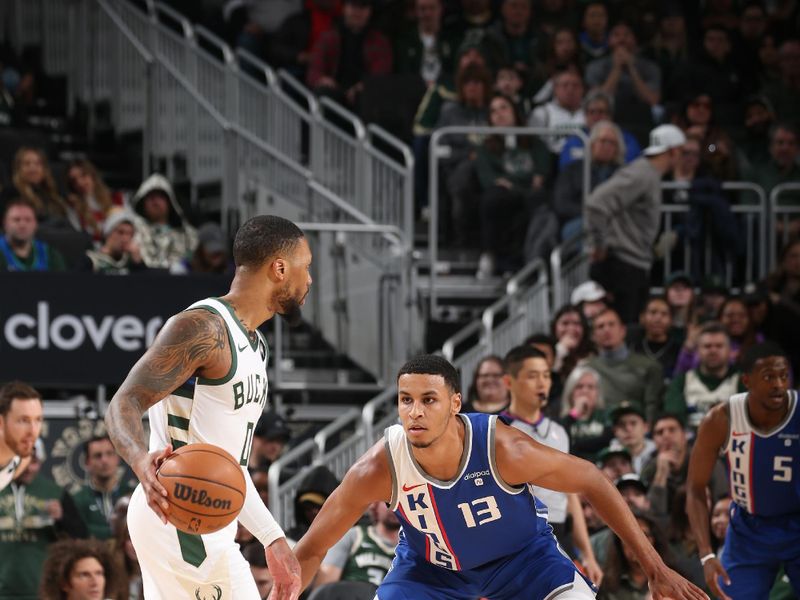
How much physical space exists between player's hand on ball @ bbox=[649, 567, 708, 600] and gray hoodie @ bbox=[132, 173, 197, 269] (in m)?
7.87

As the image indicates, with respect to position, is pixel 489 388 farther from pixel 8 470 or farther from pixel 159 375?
pixel 159 375

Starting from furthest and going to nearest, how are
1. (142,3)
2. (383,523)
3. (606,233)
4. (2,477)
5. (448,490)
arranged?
(142,3) < (606,233) < (383,523) < (2,477) < (448,490)

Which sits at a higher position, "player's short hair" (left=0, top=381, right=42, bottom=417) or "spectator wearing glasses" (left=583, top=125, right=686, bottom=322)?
"spectator wearing glasses" (left=583, top=125, right=686, bottom=322)

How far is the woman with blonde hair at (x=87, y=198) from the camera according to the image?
14.1 m

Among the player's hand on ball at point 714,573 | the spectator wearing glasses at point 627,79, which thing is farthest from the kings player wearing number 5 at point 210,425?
the spectator wearing glasses at point 627,79

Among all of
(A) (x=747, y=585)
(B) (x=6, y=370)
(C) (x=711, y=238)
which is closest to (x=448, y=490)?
(A) (x=747, y=585)

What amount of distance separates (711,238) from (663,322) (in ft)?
5.82

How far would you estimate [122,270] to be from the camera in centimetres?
1255

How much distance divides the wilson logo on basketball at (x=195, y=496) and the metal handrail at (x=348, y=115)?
889 cm

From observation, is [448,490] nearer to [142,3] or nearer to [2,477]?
[2,477]

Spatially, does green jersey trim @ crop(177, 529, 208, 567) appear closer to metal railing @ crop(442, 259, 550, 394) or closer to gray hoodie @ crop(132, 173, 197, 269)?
metal railing @ crop(442, 259, 550, 394)

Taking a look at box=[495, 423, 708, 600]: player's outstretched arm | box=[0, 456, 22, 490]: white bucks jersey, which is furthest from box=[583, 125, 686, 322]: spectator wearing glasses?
box=[495, 423, 708, 600]: player's outstretched arm

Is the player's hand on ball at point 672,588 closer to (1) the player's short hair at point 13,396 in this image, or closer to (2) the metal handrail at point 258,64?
(1) the player's short hair at point 13,396

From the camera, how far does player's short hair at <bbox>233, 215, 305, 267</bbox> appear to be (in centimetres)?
626
